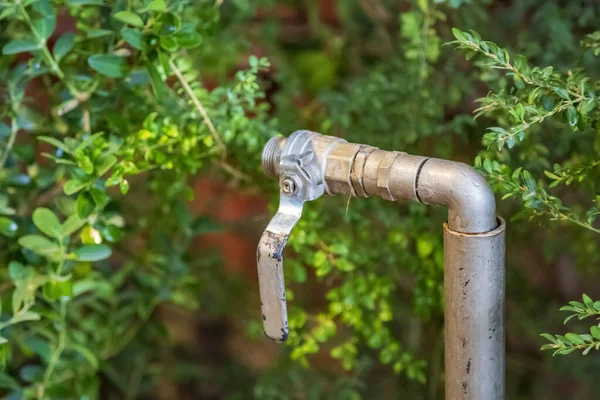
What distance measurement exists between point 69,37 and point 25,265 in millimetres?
292

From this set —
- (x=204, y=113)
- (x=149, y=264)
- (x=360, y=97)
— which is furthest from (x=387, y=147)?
(x=149, y=264)

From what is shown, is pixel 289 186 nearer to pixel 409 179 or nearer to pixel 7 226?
pixel 409 179

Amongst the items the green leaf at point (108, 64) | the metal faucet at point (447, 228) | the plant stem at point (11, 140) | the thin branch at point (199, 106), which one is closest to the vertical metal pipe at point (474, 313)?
the metal faucet at point (447, 228)

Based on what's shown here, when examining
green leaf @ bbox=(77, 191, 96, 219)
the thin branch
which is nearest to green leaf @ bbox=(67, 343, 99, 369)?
green leaf @ bbox=(77, 191, 96, 219)

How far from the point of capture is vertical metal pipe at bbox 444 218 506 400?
67 cm

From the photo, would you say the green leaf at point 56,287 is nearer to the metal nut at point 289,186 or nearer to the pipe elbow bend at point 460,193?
the metal nut at point 289,186

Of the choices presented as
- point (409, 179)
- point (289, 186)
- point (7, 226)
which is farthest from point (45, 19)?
point (409, 179)

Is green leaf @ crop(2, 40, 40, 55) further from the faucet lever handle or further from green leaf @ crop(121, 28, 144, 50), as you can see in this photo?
the faucet lever handle

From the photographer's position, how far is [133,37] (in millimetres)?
800

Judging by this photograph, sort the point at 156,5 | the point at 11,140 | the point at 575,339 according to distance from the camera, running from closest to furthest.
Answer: the point at 575,339
the point at 156,5
the point at 11,140

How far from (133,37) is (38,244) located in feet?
0.89

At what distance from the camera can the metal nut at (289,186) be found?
722 millimetres

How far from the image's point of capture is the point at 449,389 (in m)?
0.74

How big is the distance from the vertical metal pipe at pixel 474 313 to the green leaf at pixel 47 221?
459 mm
